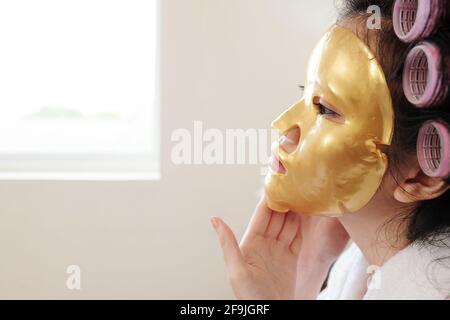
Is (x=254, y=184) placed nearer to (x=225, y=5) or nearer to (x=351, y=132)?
(x=225, y=5)

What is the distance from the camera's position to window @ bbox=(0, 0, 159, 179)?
1523 millimetres

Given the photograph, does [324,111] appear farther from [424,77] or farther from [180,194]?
[180,194]

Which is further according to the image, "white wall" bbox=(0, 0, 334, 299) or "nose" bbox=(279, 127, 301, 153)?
"white wall" bbox=(0, 0, 334, 299)

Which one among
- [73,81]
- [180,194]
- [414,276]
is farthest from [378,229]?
[73,81]

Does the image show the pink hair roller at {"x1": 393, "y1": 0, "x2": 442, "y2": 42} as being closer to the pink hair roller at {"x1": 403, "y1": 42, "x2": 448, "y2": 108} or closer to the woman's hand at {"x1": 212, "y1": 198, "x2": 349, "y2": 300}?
the pink hair roller at {"x1": 403, "y1": 42, "x2": 448, "y2": 108}

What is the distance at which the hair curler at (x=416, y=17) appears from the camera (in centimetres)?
56

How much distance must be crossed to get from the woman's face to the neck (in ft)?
0.15

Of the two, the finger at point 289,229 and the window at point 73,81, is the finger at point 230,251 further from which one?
the window at point 73,81

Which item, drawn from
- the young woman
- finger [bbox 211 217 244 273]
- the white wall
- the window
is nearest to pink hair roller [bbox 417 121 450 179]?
the young woman

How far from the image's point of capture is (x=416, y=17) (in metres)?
0.57

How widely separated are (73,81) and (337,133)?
1067 mm

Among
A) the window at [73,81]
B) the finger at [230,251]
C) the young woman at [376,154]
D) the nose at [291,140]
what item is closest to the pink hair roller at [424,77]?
the young woman at [376,154]

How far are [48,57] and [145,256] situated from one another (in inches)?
23.0
